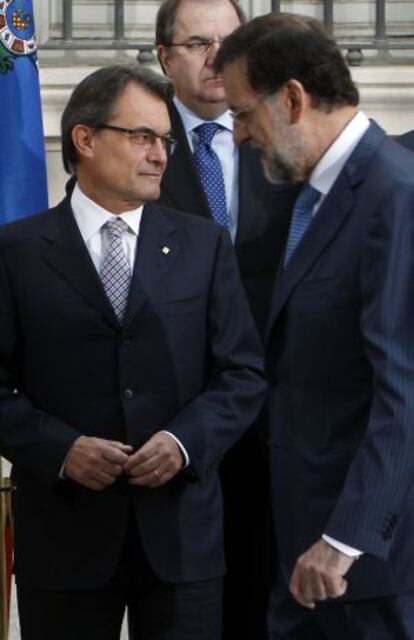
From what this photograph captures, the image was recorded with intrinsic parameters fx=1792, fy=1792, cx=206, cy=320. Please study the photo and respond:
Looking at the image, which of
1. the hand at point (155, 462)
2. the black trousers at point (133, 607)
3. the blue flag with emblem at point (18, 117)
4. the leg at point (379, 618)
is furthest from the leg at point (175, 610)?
the blue flag with emblem at point (18, 117)

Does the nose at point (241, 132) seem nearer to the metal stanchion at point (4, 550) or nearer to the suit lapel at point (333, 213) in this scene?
the suit lapel at point (333, 213)

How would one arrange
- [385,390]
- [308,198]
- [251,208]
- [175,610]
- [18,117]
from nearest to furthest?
1. [385,390]
2. [308,198]
3. [175,610]
4. [251,208]
5. [18,117]

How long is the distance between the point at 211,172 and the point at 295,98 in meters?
0.96

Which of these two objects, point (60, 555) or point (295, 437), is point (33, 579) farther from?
point (295, 437)

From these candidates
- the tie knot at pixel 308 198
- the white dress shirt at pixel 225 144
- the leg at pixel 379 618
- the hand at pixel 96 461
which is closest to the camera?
the leg at pixel 379 618

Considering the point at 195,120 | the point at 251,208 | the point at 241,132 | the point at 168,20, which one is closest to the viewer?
the point at 241,132

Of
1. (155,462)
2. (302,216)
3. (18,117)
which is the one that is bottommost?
(155,462)

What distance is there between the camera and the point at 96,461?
3221 mm

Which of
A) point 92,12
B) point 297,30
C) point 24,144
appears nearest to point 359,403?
point 297,30

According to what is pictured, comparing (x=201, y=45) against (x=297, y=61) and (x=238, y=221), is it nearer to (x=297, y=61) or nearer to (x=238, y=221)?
(x=238, y=221)

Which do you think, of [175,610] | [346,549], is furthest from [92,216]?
[346,549]

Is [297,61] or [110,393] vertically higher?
[297,61]

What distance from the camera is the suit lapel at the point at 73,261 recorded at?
3352 mm

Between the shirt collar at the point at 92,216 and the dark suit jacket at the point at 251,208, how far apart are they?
367 millimetres
